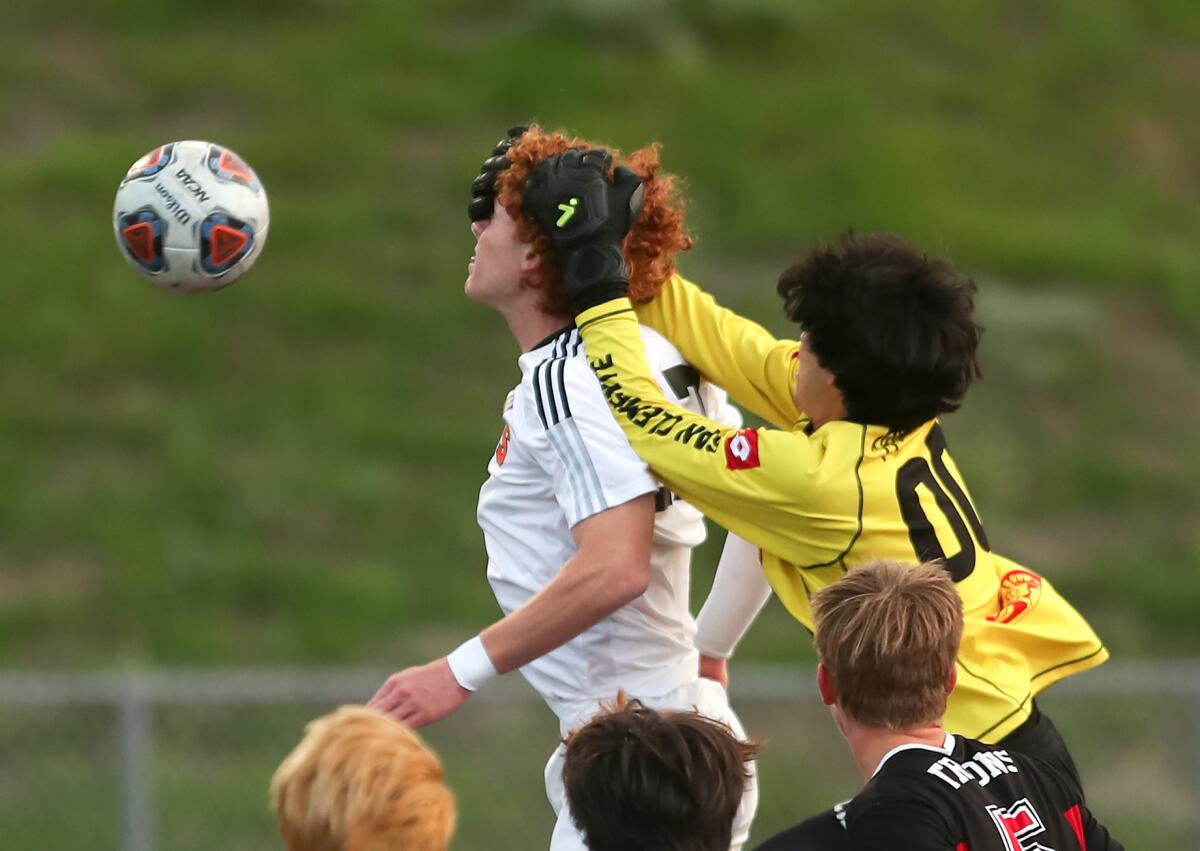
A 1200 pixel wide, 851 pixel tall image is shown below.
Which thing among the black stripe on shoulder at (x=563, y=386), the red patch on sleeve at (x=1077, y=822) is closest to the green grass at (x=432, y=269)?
the black stripe on shoulder at (x=563, y=386)

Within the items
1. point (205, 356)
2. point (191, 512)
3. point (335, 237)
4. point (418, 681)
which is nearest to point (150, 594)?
point (191, 512)

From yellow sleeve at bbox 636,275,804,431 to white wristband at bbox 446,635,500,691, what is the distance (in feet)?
3.08

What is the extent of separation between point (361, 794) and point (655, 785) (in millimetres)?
512

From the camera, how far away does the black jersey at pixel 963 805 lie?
324 centimetres

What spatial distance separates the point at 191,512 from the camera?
1011 cm

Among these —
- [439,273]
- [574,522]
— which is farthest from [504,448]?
[439,273]

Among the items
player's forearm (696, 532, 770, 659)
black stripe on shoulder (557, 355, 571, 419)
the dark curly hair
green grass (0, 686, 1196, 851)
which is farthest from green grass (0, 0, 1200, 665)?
the dark curly hair

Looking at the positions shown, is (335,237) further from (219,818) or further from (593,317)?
(593,317)

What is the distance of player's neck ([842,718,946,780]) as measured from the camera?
11.2 feet

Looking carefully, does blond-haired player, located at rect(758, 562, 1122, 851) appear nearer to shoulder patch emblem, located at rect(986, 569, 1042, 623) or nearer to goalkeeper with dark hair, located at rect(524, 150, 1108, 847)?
goalkeeper with dark hair, located at rect(524, 150, 1108, 847)

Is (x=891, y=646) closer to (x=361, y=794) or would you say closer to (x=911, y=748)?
(x=911, y=748)

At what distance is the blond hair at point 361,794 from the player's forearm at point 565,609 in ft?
2.16

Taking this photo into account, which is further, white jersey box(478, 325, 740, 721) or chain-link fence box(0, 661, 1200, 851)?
chain-link fence box(0, 661, 1200, 851)

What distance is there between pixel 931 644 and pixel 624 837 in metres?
0.72
